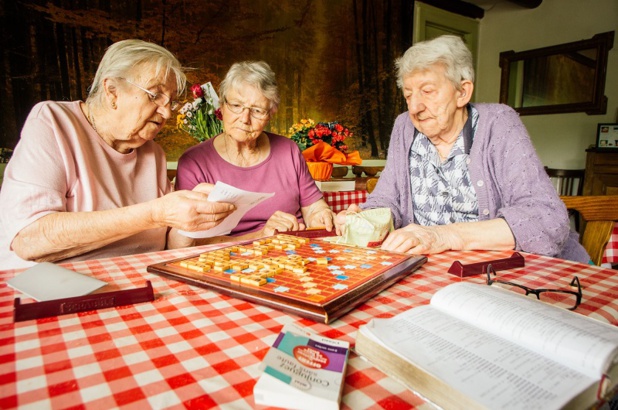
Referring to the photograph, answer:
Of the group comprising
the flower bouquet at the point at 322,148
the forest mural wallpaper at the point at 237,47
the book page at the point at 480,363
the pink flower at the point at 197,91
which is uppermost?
the forest mural wallpaper at the point at 237,47

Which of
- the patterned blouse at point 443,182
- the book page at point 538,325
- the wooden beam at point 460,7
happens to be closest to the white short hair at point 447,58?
the patterned blouse at point 443,182

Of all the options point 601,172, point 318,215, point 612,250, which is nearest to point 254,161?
point 318,215

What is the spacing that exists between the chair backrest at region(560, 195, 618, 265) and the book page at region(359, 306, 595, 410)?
5.06ft

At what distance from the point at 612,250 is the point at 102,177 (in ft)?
8.09

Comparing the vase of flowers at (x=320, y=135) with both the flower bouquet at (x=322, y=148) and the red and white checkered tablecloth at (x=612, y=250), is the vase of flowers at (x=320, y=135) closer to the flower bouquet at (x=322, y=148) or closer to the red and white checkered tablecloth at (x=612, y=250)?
the flower bouquet at (x=322, y=148)

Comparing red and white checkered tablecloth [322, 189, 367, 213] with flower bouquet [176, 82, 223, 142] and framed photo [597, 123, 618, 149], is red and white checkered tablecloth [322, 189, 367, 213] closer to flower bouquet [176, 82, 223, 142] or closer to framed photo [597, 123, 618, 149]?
flower bouquet [176, 82, 223, 142]

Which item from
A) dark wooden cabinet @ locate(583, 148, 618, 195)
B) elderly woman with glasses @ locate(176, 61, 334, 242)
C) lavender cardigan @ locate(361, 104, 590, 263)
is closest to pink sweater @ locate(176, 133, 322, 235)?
elderly woman with glasses @ locate(176, 61, 334, 242)

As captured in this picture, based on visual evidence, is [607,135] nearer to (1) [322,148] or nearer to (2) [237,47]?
(1) [322,148]

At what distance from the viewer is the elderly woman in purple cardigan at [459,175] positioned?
143 cm

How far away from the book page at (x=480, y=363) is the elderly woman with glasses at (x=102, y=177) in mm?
791

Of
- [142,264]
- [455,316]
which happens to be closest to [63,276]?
[142,264]

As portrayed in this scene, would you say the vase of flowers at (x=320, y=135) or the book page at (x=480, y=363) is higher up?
the vase of flowers at (x=320, y=135)

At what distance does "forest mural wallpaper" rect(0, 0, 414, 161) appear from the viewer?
131 inches

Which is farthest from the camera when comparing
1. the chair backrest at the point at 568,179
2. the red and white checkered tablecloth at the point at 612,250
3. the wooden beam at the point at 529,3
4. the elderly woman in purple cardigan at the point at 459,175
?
the wooden beam at the point at 529,3
